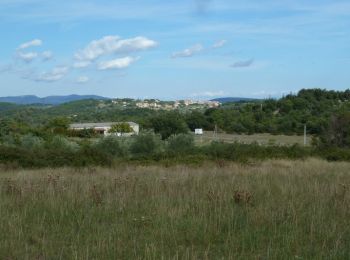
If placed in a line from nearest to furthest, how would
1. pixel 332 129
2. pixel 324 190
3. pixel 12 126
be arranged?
pixel 324 190 → pixel 332 129 → pixel 12 126

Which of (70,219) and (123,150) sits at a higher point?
(70,219)

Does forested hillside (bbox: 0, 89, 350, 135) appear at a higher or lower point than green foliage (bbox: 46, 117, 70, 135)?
higher

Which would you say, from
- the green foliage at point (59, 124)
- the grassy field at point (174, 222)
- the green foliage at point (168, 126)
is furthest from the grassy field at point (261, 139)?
the grassy field at point (174, 222)

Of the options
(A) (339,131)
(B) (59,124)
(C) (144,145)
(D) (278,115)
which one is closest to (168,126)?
(D) (278,115)

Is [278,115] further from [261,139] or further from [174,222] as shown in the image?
[174,222]

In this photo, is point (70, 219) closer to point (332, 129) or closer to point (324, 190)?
point (324, 190)

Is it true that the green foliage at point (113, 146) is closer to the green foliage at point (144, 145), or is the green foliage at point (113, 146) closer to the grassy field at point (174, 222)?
the green foliage at point (144, 145)

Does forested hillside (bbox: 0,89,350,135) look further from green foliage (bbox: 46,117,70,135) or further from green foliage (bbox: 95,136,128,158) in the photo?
green foliage (bbox: 95,136,128,158)

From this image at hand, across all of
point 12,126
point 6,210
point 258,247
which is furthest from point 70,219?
point 12,126

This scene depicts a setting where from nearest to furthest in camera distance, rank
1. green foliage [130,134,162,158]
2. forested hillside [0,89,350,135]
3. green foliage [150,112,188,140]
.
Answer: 1. green foliage [130,134,162,158]
2. green foliage [150,112,188,140]
3. forested hillside [0,89,350,135]

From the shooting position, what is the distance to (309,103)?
81.9 m

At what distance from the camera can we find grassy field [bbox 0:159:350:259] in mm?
5156

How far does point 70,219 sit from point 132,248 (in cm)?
160

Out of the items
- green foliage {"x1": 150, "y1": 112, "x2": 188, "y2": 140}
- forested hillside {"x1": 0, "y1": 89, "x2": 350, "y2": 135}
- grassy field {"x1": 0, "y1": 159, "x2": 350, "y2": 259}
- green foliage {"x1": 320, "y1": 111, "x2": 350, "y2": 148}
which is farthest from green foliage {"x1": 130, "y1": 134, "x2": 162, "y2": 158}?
grassy field {"x1": 0, "y1": 159, "x2": 350, "y2": 259}
